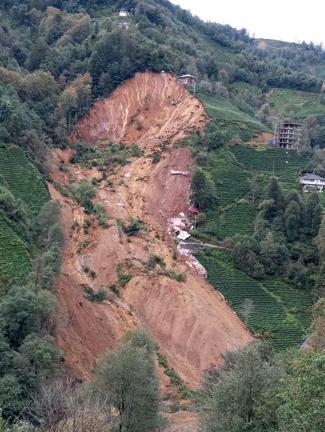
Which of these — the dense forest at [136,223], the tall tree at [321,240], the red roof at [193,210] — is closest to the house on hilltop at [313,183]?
the dense forest at [136,223]

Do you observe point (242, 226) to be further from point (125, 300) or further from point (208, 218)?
point (125, 300)

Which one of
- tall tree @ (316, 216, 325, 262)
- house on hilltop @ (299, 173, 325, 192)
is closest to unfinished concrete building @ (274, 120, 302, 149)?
house on hilltop @ (299, 173, 325, 192)

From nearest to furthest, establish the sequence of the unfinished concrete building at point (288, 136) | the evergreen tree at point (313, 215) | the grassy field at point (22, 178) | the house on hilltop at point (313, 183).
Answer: the grassy field at point (22, 178), the evergreen tree at point (313, 215), the house on hilltop at point (313, 183), the unfinished concrete building at point (288, 136)

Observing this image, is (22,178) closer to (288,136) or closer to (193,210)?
(193,210)

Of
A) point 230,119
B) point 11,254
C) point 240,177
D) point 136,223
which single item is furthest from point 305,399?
point 230,119

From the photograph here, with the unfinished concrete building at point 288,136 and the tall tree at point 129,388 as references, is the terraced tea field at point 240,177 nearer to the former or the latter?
the unfinished concrete building at point 288,136
